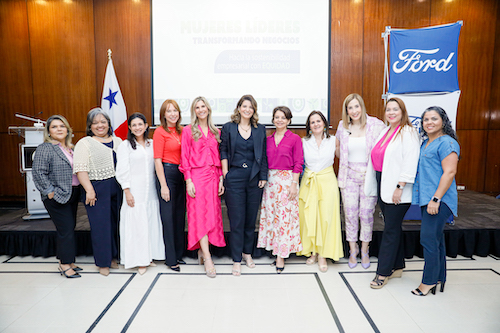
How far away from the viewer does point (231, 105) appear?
5.14m

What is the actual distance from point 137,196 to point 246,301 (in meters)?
1.36

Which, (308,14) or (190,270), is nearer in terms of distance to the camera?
(190,270)

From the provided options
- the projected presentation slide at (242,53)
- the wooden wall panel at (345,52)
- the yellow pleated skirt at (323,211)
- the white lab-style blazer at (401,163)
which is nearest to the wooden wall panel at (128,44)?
the projected presentation slide at (242,53)

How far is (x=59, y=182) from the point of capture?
2697 mm

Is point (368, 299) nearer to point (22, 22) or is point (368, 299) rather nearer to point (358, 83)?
point (358, 83)

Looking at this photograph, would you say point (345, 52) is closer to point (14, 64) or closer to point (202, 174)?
point (202, 174)

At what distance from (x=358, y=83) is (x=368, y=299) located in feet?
12.3

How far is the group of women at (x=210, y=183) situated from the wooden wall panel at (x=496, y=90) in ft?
12.7

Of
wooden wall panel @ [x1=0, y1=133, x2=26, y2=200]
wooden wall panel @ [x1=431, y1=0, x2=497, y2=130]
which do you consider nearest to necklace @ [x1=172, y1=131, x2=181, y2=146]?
wooden wall panel @ [x1=0, y1=133, x2=26, y2=200]

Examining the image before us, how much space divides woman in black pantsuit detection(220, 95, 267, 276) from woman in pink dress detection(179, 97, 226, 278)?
112 mm

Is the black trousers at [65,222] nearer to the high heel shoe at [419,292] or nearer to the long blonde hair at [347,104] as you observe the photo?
the long blonde hair at [347,104]

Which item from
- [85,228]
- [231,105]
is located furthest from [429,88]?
[85,228]

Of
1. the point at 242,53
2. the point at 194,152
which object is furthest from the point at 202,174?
the point at 242,53

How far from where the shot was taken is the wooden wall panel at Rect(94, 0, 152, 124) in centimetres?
500
